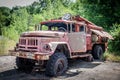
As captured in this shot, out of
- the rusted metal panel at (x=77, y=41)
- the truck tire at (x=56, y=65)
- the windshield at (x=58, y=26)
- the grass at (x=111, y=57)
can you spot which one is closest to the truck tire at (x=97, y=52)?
the grass at (x=111, y=57)

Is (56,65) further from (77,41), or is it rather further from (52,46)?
(77,41)

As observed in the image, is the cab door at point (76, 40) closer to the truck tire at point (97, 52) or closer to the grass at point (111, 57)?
the truck tire at point (97, 52)

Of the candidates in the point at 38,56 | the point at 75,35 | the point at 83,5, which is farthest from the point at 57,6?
the point at 38,56

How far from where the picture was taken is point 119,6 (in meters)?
18.0

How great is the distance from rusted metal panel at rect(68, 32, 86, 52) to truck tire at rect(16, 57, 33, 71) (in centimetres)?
201

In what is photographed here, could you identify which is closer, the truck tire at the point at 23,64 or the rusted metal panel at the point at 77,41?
the truck tire at the point at 23,64

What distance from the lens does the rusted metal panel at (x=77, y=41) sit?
9.47 meters

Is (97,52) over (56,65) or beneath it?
beneath

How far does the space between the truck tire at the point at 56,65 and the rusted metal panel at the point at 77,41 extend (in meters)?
1.11

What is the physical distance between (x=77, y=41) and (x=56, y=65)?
2012mm

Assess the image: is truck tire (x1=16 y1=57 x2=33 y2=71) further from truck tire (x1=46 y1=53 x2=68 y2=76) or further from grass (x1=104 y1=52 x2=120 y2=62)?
grass (x1=104 y1=52 x2=120 y2=62)

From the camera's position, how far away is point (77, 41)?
9.76 metres

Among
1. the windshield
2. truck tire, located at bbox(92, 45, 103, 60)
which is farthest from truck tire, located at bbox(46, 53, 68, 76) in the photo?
truck tire, located at bbox(92, 45, 103, 60)

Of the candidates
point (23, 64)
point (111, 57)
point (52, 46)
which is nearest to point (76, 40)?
point (52, 46)
